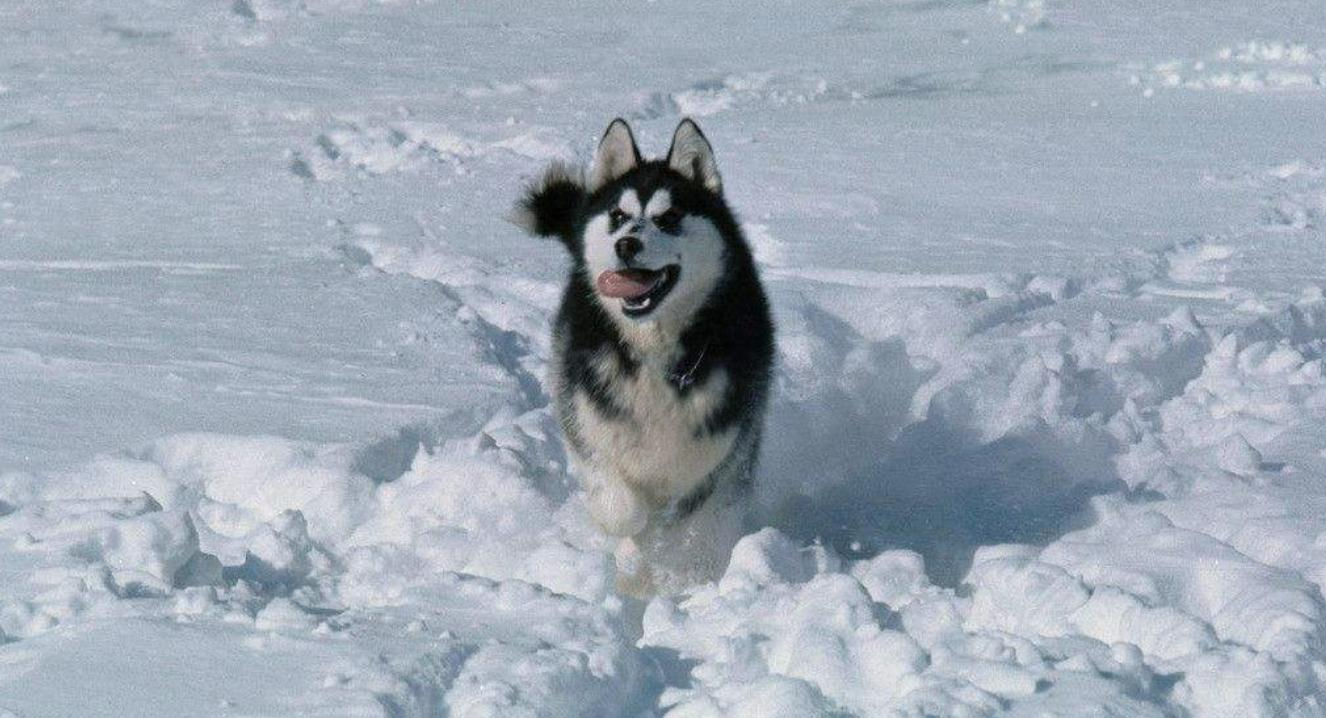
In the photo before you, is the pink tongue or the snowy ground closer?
the snowy ground

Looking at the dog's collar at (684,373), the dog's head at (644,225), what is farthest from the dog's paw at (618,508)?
the dog's head at (644,225)

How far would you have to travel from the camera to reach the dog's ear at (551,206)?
17.0ft

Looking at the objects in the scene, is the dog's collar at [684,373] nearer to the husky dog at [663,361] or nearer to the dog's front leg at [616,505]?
the husky dog at [663,361]

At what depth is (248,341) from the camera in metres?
6.42

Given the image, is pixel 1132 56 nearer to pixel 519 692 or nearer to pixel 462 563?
pixel 462 563

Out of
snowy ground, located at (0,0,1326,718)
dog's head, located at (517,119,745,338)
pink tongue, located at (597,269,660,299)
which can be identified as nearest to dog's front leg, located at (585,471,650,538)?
Result: snowy ground, located at (0,0,1326,718)

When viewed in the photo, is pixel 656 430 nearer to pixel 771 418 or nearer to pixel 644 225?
pixel 644 225

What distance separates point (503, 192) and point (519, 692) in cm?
626

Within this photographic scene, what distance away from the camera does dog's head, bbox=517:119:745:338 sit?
14.7 feet

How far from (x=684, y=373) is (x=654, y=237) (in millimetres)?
399

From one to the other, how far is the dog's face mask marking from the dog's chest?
0.60 ft

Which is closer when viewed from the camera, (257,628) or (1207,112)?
(257,628)

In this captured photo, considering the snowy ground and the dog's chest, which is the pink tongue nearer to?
the dog's chest

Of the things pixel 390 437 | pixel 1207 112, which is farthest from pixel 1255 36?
pixel 390 437
